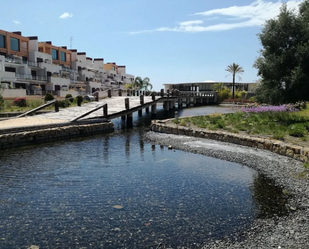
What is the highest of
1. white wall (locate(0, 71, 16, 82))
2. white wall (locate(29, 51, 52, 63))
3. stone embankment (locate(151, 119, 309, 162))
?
white wall (locate(29, 51, 52, 63))

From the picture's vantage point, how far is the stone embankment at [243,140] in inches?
463

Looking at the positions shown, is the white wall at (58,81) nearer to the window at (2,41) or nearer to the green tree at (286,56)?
the window at (2,41)

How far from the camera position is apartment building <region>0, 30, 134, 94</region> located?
1714 inches

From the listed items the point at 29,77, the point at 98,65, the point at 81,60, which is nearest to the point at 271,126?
the point at 29,77

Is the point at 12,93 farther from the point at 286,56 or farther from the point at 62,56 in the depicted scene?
the point at 286,56

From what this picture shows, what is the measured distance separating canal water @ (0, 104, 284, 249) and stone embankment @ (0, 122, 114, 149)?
69.7 inches

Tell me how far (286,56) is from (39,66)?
142 ft

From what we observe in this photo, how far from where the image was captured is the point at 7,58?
43.3 metres

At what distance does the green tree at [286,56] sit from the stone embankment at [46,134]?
40.9 feet

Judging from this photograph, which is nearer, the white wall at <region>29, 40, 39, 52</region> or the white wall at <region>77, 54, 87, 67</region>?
the white wall at <region>29, 40, 39, 52</region>

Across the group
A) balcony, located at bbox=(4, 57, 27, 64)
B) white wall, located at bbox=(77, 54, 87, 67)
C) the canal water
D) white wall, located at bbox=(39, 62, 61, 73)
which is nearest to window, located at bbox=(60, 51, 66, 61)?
white wall, located at bbox=(77, 54, 87, 67)

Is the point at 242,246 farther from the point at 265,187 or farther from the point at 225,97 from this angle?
the point at 225,97

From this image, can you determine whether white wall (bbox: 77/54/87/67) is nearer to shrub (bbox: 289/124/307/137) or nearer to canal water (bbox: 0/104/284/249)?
canal water (bbox: 0/104/284/249)

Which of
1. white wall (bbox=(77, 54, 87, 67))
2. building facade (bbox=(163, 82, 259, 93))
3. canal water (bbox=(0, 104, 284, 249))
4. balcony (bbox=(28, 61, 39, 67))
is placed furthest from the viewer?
building facade (bbox=(163, 82, 259, 93))
